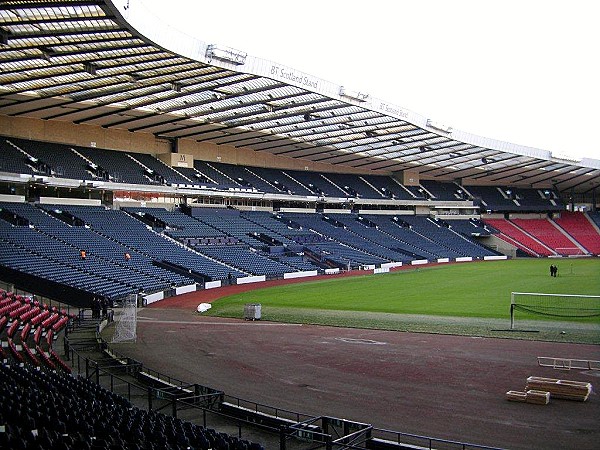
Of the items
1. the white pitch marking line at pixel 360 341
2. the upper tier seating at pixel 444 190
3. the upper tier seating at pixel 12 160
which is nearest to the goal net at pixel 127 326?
the white pitch marking line at pixel 360 341

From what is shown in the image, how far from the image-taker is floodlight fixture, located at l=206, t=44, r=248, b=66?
35.5 metres

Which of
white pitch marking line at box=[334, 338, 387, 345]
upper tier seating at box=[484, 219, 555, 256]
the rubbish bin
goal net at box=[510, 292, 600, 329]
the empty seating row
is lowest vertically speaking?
white pitch marking line at box=[334, 338, 387, 345]

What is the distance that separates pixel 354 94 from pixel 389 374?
102 ft

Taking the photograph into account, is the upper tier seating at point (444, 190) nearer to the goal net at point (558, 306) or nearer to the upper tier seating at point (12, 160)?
the goal net at point (558, 306)

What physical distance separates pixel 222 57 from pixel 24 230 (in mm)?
18189

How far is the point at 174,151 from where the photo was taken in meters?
62.6

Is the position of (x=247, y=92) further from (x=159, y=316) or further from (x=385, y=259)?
(x=385, y=259)

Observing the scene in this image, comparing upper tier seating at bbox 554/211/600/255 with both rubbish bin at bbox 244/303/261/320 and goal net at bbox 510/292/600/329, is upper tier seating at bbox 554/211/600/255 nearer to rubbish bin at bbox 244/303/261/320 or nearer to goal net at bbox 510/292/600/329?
goal net at bbox 510/292/600/329

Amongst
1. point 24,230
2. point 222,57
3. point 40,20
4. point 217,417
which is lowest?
point 217,417

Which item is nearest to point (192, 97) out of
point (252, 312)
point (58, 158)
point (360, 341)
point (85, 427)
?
point (58, 158)

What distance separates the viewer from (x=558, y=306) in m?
32.2

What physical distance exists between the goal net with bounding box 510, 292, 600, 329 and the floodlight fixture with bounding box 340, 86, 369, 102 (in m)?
20.0

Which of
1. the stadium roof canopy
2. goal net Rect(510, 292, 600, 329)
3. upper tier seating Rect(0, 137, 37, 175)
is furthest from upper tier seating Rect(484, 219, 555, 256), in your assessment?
upper tier seating Rect(0, 137, 37, 175)

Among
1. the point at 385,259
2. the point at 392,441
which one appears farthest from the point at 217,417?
the point at 385,259
